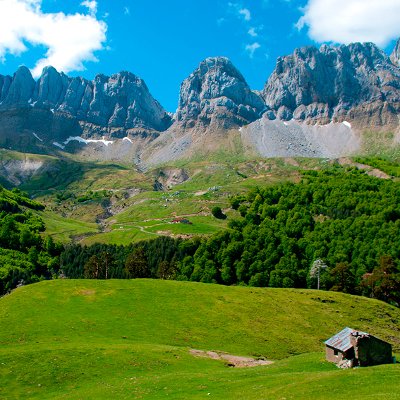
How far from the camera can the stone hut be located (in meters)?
50.9

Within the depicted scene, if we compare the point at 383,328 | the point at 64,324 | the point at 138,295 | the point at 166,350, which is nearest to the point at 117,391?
the point at 166,350

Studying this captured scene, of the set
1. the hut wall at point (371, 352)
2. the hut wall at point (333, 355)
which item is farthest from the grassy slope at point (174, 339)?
the hut wall at point (371, 352)

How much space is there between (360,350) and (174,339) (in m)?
32.6

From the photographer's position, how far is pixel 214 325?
82.5 m

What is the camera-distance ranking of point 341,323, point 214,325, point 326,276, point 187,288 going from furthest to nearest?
1. point 326,276
2. point 187,288
3. point 341,323
4. point 214,325

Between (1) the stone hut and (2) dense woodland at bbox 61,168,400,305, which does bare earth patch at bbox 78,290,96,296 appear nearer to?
(2) dense woodland at bbox 61,168,400,305

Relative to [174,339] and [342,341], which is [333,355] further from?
[174,339]

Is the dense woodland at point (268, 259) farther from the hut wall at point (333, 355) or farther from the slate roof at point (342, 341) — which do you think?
the slate roof at point (342, 341)

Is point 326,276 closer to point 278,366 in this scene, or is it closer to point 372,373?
point 278,366

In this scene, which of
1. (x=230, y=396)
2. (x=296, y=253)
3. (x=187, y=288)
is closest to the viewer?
(x=230, y=396)

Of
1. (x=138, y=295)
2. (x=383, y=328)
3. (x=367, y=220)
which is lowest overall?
(x=383, y=328)

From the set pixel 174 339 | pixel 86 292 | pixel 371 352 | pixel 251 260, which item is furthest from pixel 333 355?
pixel 251 260

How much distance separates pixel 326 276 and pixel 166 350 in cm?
10182

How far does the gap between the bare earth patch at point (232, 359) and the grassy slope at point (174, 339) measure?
2.17 meters
